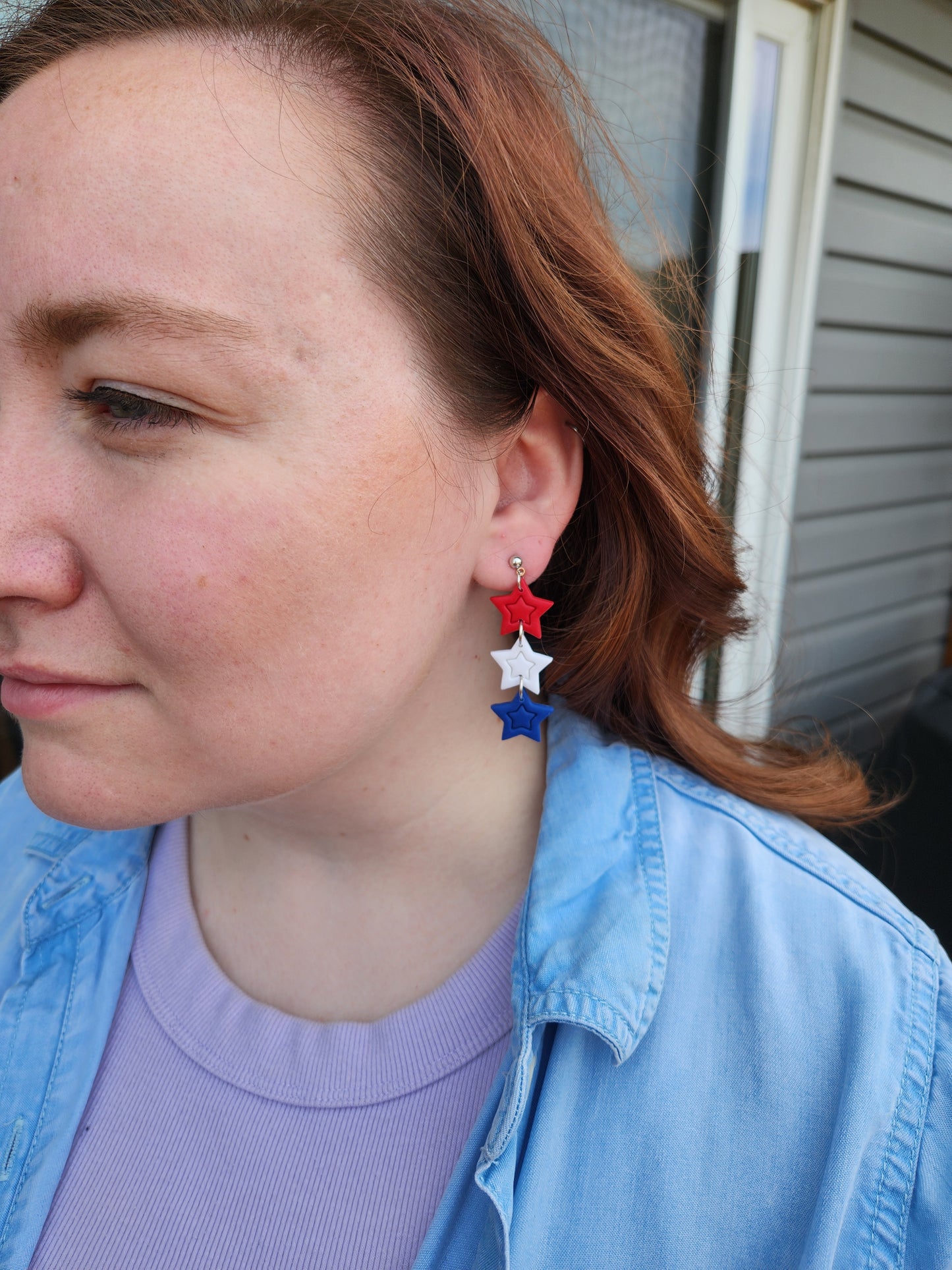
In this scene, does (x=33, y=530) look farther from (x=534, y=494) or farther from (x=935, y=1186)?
(x=935, y=1186)

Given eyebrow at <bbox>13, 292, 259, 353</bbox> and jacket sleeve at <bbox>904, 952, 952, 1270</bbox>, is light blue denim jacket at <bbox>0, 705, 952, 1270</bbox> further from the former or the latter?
eyebrow at <bbox>13, 292, 259, 353</bbox>

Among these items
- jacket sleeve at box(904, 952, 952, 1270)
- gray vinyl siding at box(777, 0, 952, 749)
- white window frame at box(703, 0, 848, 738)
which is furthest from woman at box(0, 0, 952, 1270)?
gray vinyl siding at box(777, 0, 952, 749)

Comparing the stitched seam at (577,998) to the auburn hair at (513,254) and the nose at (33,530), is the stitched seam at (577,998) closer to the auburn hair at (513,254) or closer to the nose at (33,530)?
the auburn hair at (513,254)

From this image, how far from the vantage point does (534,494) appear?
3.81 ft

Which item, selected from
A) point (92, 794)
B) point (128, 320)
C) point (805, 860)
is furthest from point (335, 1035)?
point (128, 320)

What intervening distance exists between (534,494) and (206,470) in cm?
46

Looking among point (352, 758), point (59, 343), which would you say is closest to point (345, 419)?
point (59, 343)

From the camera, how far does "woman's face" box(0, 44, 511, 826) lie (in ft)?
2.77

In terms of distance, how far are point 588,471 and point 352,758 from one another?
0.53 meters

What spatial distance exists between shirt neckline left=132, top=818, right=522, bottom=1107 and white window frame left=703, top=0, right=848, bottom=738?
148cm

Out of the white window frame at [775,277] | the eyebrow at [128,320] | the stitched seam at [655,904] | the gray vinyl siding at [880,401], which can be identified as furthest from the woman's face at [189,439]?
the gray vinyl siding at [880,401]

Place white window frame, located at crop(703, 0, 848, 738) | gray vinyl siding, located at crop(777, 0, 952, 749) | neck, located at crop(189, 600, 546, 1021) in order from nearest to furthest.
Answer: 1. neck, located at crop(189, 600, 546, 1021)
2. white window frame, located at crop(703, 0, 848, 738)
3. gray vinyl siding, located at crop(777, 0, 952, 749)

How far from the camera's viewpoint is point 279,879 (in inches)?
49.1

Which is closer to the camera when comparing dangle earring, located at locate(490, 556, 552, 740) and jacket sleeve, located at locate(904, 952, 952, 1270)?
jacket sleeve, located at locate(904, 952, 952, 1270)
